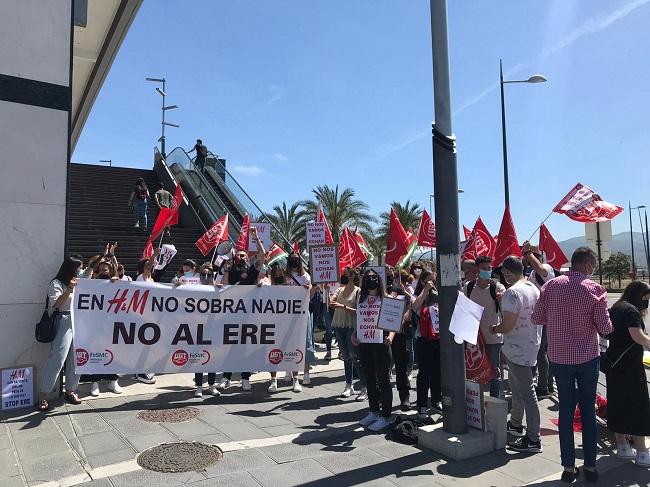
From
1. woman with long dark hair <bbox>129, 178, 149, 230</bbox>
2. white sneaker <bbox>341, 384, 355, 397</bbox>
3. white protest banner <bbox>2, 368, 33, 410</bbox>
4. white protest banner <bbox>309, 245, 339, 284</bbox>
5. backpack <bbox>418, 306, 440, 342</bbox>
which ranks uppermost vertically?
woman with long dark hair <bbox>129, 178, 149, 230</bbox>

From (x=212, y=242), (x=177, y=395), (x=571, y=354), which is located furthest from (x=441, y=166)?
(x=212, y=242)

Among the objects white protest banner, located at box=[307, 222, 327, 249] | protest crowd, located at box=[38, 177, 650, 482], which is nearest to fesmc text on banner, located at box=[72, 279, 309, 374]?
protest crowd, located at box=[38, 177, 650, 482]

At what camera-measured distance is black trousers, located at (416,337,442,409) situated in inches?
256

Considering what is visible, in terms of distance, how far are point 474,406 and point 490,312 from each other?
1.20 m

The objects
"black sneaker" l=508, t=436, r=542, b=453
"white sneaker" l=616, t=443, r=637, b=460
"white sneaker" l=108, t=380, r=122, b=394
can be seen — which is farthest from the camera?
"white sneaker" l=108, t=380, r=122, b=394

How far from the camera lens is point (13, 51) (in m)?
6.61

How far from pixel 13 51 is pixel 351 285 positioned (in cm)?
558

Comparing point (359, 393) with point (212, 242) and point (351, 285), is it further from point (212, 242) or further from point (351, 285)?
point (212, 242)

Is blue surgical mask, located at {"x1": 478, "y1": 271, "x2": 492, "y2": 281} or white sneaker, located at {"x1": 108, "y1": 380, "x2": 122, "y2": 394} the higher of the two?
blue surgical mask, located at {"x1": 478, "y1": 271, "x2": 492, "y2": 281}

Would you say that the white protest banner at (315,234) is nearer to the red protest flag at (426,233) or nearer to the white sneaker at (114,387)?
the red protest flag at (426,233)

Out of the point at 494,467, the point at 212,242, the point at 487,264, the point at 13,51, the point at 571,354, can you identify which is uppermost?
the point at 13,51

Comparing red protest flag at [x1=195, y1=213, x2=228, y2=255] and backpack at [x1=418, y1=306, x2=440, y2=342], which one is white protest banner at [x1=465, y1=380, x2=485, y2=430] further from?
red protest flag at [x1=195, y1=213, x2=228, y2=255]

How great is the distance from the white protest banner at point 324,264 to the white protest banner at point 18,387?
4.20 m

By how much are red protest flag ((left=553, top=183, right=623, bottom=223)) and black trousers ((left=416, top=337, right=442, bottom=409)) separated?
12.1ft
